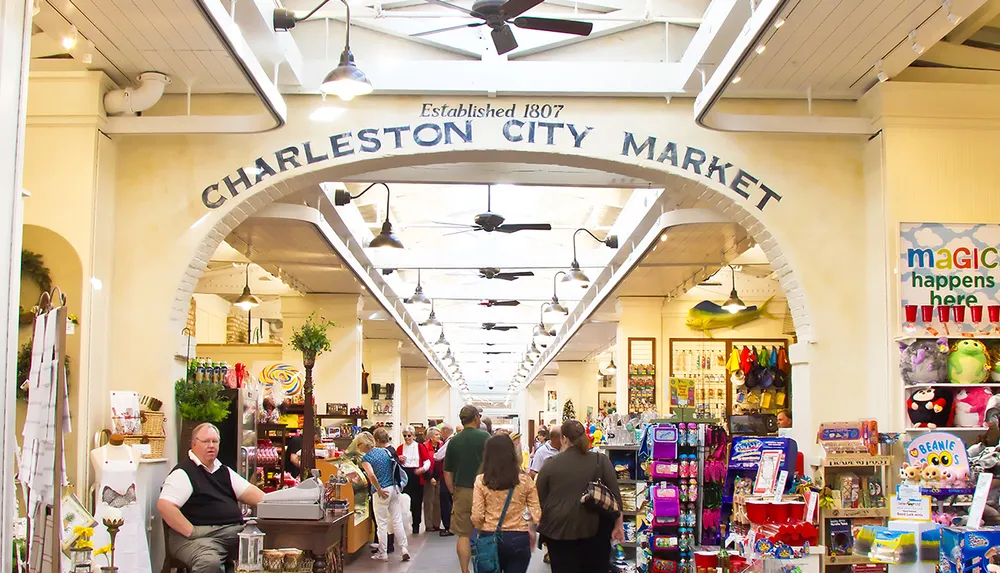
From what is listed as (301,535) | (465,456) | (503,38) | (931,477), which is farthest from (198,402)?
(931,477)

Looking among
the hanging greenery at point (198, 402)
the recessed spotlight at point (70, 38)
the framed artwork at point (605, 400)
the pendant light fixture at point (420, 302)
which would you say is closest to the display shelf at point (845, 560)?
the hanging greenery at point (198, 402)

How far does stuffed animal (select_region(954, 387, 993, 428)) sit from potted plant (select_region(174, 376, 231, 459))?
18.6 ft

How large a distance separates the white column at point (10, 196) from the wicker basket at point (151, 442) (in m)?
3.52

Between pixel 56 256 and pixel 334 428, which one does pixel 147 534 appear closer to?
pixel 56 256

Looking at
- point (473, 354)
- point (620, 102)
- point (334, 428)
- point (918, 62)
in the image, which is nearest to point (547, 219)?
point (334, 428)

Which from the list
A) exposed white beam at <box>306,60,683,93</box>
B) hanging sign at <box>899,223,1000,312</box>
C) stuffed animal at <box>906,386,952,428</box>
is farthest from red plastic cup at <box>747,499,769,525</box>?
exposed white beam at <box>306,60,683,93</box>

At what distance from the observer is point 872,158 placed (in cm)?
874

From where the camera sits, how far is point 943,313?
8.27 metres

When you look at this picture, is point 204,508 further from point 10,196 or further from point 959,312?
point 959,312

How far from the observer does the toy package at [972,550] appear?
21.1ft

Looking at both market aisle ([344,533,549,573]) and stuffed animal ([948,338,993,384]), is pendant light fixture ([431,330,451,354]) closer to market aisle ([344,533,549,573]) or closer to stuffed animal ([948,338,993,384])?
market aisle ([344,533,549,573])

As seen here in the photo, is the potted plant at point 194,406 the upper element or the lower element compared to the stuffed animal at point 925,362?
lower

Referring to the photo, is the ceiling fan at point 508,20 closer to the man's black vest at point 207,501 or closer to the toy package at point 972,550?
the man's black vest at point 207,501

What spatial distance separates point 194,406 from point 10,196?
4.20 m
